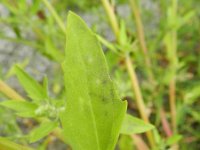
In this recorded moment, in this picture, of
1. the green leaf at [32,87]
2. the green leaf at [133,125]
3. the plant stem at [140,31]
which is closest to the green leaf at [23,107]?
the green leaf at [32,87]

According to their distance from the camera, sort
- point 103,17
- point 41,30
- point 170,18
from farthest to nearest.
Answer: point 103,17, point 41,30, point 170,18

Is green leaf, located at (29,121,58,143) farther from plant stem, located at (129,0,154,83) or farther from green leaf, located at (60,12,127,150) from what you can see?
plant stem, located at (129,0,154,83)

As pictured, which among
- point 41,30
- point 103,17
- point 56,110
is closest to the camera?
point 56,110

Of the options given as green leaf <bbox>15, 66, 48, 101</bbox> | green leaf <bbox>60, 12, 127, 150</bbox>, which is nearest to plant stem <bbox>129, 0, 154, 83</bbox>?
green leaf <bbox>15, 66, 48, 101</bbox>

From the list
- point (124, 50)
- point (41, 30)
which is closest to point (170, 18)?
point (124, 50)

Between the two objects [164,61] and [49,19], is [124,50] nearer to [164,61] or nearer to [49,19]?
[49,19]

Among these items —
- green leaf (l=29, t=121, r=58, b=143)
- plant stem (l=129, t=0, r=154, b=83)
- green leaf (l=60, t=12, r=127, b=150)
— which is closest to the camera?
green leaf (l=60, t=12, r=127, b=150)
